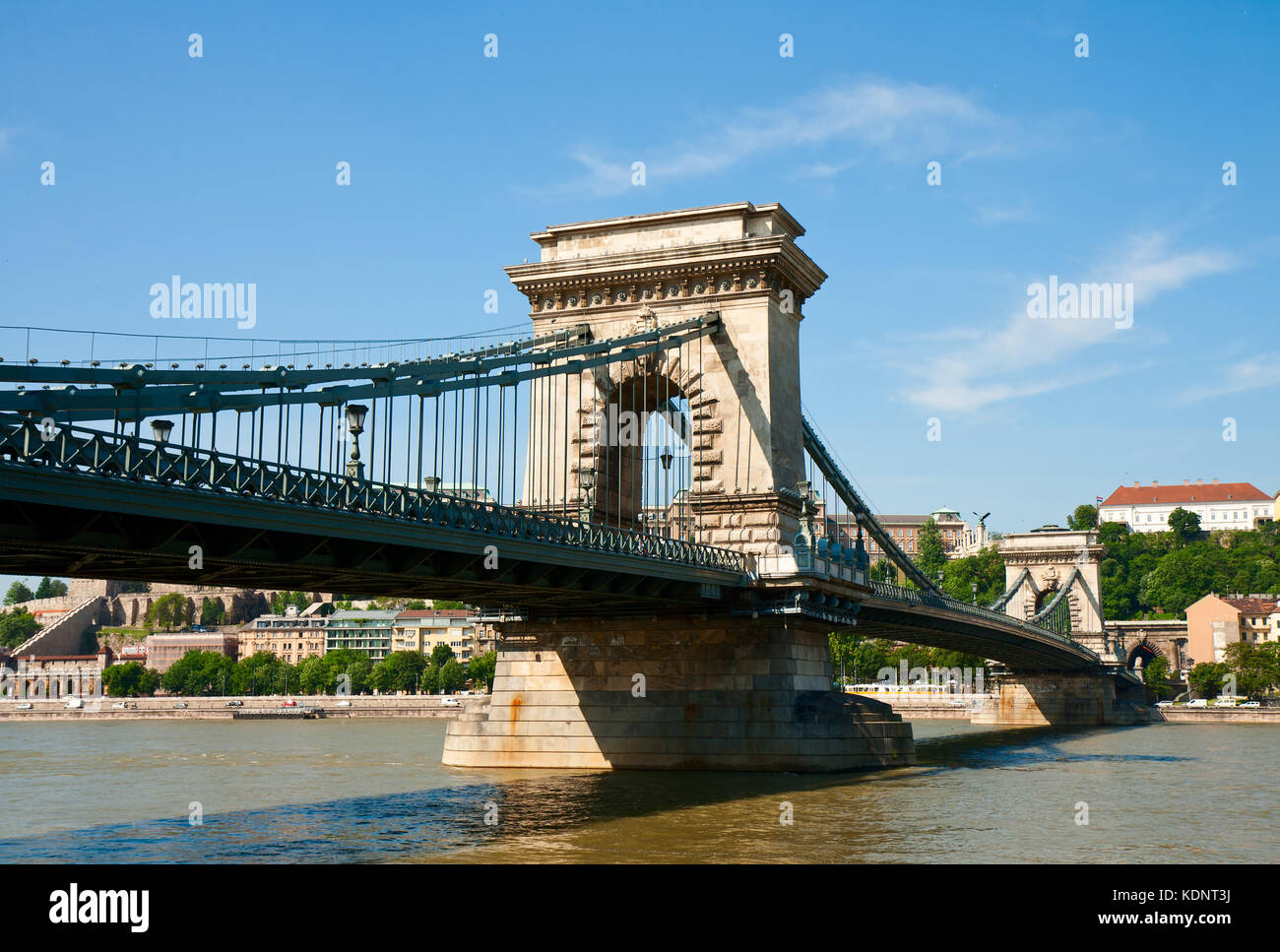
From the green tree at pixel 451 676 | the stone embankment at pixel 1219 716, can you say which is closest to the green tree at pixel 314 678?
the green tree at pixel 451 676

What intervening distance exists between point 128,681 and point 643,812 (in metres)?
161

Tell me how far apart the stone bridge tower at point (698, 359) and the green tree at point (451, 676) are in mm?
112127

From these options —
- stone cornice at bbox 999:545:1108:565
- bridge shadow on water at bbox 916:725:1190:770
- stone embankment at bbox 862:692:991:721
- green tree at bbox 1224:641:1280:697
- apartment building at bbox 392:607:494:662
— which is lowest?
stone embankment at bbox 862:692:991:721

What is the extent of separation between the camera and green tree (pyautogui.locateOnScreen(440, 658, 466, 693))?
157125 mm

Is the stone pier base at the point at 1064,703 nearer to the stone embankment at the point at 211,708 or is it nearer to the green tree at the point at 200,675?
the stone embankment at the point at 211,708

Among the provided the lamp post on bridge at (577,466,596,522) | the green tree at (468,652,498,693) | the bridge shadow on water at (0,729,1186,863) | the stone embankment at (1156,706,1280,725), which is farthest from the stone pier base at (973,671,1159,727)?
the lamp post on bridge at (577,466,596,522)

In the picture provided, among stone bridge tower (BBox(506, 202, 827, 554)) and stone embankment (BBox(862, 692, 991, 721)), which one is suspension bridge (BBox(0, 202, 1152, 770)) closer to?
stone bridge tower (BBox(506, 202, 827, 554))

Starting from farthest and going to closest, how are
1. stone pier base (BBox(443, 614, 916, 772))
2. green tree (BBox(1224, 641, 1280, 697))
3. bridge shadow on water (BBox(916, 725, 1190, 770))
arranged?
green tree (BBox(1224, 641, 1280, 697)) → bridge shadow on water (BBox(916, 725, 1190, 770)) → stone pier base (BBox(443, 614, 916, 772))

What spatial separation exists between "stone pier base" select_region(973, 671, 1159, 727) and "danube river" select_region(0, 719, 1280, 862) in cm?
4127

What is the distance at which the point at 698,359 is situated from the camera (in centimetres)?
4669

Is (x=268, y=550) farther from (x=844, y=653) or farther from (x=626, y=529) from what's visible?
(x=844, y=653)
